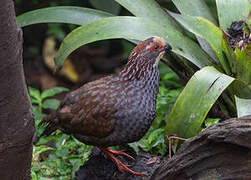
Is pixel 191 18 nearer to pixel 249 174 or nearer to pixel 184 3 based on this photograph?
pixel 184 3

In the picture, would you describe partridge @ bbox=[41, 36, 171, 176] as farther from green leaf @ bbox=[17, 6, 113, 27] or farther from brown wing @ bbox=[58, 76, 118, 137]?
green leaf @ bbox=[17, 6, 113, 27]

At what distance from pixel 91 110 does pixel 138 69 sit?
0.53 metres

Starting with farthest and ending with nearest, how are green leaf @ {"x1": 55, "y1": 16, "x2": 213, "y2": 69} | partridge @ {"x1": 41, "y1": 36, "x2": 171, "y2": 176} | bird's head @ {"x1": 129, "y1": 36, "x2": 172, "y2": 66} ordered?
green leaf @ {"x1": 55, "y1": 16, "x2": 213, "y2": 69} < bird's head @ {"x1": 129, "y1": 36, "x2": 172, "y2": 66} < partridge @ {"x1": 41, "y1": 36, "x2": 171, "y2": 176}

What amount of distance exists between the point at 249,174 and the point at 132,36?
1.57 m

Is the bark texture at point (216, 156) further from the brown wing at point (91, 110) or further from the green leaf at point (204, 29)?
the green leaf at point (204, 29)

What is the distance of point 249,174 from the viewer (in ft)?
8.49

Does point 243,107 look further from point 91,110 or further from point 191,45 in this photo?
point 91,110

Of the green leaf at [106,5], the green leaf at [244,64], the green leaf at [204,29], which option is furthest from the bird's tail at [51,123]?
the green leaf at [106,5]

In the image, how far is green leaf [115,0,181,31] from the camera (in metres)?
4.01

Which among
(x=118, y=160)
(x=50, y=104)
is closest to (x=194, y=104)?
(x=118, y=160)

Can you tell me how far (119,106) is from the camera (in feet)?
11.0

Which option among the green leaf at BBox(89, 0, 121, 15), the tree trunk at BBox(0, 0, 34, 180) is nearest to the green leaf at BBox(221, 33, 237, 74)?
the tree trunk at BBox(0, 0, 34, 180)

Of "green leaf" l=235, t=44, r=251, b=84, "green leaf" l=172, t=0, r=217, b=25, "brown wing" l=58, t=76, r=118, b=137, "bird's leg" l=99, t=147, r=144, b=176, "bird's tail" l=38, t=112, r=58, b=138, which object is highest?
"green leaf" l=172, t=0, r=217, b=25

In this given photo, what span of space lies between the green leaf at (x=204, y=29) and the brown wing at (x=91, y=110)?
2.72ft
